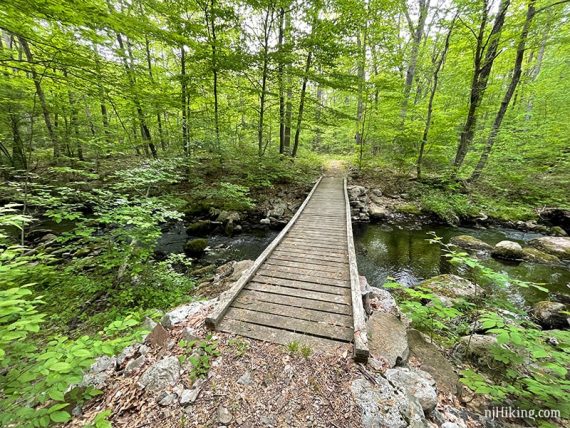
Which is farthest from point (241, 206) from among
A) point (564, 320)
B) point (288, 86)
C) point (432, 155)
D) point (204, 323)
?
point (432, 155)

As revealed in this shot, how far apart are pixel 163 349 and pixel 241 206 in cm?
759

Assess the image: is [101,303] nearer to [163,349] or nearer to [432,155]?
[163,349]

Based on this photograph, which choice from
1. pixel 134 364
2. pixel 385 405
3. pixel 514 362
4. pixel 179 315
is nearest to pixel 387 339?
pixel 385 405

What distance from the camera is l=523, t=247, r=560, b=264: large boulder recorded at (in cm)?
674

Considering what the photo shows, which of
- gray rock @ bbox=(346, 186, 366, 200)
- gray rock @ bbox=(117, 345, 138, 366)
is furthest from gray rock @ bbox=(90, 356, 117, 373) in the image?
gray rock @ bbox=(346, 186, 366, 200)

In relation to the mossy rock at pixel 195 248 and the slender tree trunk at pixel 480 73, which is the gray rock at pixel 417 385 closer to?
the mossy rock at pixel 195 248

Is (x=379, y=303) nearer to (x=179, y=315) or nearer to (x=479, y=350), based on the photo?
(x=479, y=350)

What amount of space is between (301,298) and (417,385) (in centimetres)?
173

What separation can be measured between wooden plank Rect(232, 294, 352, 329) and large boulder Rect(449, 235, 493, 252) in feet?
23.3

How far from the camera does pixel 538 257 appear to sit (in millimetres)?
6836

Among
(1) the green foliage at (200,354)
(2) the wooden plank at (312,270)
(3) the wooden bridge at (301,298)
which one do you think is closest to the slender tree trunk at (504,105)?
(3) the wooden bridge at (301,298)

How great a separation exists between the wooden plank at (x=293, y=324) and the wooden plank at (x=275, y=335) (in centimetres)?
6

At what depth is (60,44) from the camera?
4.07 meters

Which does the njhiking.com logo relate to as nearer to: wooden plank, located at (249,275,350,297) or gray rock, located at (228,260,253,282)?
wooden plank, located at (249,275,350,297)
